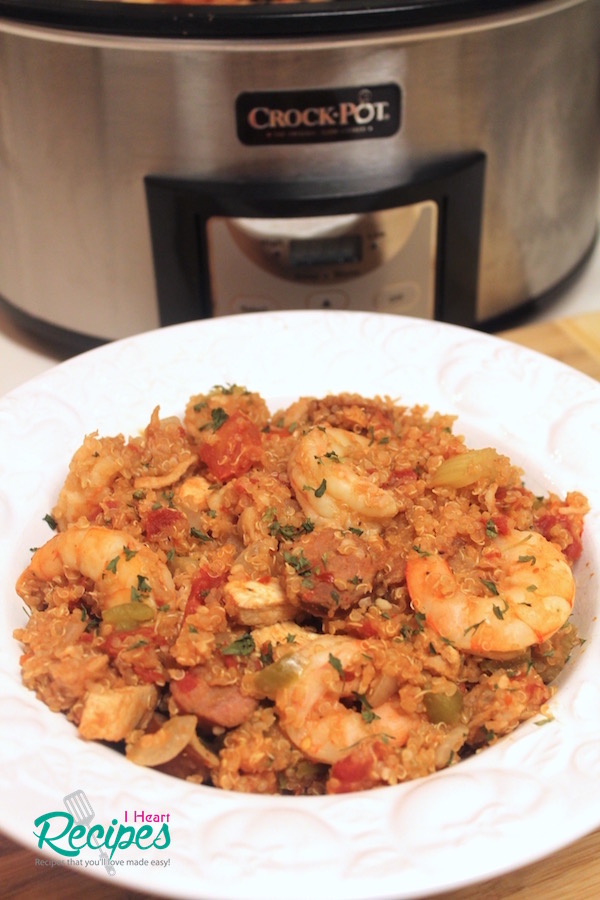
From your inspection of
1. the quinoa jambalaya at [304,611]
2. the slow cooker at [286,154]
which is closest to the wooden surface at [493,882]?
the quinoa jambalaya at [304,611]

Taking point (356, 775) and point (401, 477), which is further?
point (401, 477)

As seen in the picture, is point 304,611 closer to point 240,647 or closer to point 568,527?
point 240,647

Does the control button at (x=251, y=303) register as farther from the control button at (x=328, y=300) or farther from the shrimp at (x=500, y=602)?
the shrimp at (x=500, y=602)

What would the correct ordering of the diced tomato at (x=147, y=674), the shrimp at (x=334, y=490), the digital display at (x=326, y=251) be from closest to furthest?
the diced tomato at (x=147, y=674) → the shrimp at (x=334, y=490) → the digital display at (x=326, y=251)

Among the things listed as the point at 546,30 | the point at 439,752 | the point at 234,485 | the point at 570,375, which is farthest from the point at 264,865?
the point at 546,30

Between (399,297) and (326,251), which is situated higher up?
(326,251)

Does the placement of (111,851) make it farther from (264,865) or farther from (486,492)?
(486,492)

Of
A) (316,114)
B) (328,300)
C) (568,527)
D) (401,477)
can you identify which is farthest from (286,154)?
(568,527)
